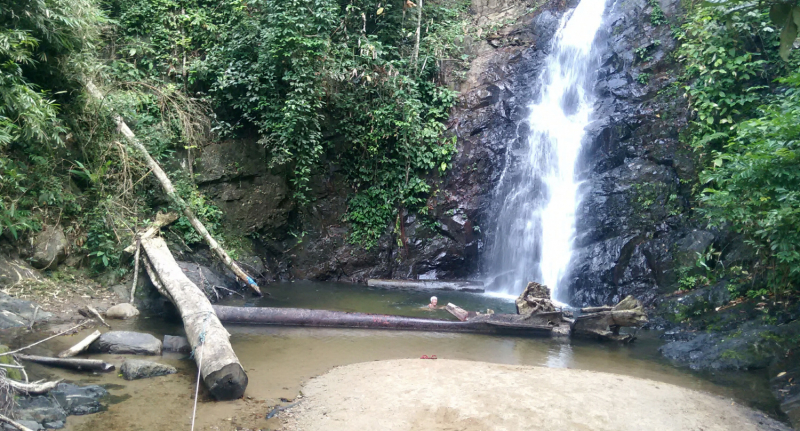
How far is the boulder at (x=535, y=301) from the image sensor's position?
8086 millimetres

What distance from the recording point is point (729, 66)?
10109 millimetres

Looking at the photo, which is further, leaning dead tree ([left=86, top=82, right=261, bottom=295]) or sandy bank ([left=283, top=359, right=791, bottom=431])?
leaning dead tree ([left=86, top=82, right=261, bottom=295])

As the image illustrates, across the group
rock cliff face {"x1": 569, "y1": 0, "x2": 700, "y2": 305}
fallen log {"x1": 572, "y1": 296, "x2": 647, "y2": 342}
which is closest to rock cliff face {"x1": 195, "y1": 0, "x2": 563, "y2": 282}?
rock cliff face {"x1": 569, "y1": 0, "x2": 700, "y2": 305}

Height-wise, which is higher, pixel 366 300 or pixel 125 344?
pixel 366 300

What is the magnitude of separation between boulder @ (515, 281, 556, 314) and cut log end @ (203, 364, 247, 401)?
475cm

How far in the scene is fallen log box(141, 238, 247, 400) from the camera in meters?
4.93

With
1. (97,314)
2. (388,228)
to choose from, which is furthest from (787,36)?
(388,228)

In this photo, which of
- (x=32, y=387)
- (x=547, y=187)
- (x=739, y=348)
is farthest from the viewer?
(x=547, y=187)

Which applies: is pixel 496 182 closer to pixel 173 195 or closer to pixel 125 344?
pixel 173 195

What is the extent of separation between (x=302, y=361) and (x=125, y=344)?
213 centimetres

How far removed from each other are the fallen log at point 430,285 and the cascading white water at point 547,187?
623 mm

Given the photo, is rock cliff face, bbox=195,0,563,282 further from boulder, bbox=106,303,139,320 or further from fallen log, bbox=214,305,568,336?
fallen log, bbox=214,305,568,336

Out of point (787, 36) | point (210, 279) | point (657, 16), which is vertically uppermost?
point (657, 16)

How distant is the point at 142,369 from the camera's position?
5.36 meters
